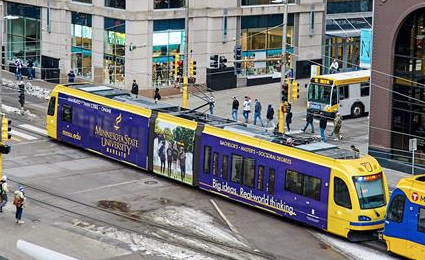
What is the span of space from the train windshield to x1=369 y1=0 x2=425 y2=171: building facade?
1090 cm

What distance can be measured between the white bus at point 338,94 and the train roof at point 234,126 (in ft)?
50.2

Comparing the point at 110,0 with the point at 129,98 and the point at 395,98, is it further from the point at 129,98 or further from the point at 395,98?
the point at 395,98

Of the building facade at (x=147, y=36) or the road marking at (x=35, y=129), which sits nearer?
the road marking at (x=35, y=129)

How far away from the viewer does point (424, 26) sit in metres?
39.9

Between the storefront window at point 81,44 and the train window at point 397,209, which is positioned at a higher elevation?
the storefront window at point 81,44

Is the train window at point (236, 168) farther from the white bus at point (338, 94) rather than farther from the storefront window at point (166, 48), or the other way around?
the storefront window at point (166, 48)

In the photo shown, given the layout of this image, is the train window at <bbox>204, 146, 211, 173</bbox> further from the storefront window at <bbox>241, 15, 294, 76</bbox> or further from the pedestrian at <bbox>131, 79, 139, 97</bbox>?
the storefront window at <bbox>241, 15, 294, 76</bbox>

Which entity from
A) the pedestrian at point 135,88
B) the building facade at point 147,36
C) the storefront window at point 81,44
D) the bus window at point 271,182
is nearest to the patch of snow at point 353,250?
the bus window at point 271,182

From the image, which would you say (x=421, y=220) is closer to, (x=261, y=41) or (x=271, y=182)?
(x=271, y=182)

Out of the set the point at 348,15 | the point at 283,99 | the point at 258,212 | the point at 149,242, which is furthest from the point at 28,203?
the point at 348,15

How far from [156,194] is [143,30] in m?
24.1

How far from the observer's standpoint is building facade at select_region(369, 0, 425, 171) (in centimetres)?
4022

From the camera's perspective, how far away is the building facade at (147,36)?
189ft

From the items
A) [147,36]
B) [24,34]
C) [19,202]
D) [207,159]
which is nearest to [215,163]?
[207,159]
